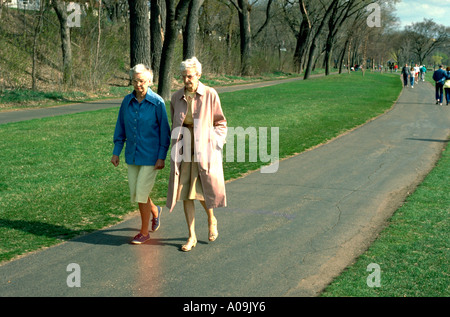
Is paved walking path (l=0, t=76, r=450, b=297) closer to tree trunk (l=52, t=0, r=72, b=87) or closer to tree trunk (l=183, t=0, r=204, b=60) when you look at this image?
tree trunk (l=183, t=0, r=204, b=60)

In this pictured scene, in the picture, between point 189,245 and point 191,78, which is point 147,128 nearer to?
point 191,78

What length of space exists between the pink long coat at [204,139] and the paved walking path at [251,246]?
639 millimetres

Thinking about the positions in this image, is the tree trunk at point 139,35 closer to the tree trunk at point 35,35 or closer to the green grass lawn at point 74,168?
the green grass lawn at point 74,168

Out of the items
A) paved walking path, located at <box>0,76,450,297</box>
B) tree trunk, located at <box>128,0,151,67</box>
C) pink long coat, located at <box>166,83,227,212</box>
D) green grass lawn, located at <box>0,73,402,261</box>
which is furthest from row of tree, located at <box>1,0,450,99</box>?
pink long coat, located at <box>166,83,227,212</box>

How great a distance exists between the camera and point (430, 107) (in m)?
25.8

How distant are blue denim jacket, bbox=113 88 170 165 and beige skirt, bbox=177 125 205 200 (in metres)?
0.29

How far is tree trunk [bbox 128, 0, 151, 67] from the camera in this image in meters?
24.2

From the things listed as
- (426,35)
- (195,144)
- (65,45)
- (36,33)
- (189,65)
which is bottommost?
(195,144)

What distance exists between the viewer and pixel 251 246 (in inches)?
237

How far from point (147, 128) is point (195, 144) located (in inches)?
22.8

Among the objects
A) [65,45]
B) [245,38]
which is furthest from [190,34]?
[245,38]

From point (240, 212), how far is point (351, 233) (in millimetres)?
1592

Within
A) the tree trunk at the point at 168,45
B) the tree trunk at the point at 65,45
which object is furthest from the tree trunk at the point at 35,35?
the tree trunk at the point at 168,45
